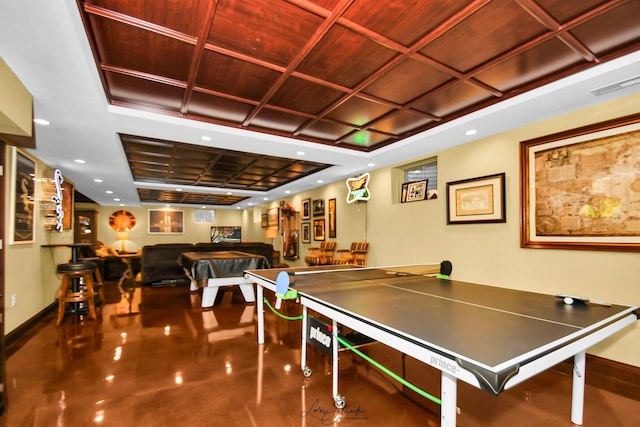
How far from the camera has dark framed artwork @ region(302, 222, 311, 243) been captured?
8445 millimetres

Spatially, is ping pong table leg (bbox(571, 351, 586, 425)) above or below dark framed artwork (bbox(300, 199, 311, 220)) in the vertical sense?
below

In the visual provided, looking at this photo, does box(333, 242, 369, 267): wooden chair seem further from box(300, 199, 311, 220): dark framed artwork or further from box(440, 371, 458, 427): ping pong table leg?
box(440, 371, 458, 427): ping pong table leg

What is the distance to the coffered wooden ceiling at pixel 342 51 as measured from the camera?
2000 millimetres

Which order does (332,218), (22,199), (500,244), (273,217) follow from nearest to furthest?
(500,244) < (22,199) < (332,218) < (273,217)

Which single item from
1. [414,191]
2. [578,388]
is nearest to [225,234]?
[414,191]

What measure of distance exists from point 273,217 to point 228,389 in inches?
329

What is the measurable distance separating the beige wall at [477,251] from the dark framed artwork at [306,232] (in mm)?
1922

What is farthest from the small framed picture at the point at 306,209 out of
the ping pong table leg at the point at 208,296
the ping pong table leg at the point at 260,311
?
the ping pong table leg at the point at 260,311

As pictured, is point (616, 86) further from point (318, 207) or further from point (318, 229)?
point (318, 229)

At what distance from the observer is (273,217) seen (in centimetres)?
1062

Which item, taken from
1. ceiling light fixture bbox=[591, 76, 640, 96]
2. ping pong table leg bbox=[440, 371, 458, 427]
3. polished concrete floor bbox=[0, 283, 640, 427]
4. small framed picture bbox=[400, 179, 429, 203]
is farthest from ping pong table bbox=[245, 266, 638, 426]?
small framed picture bbox=[400, 179, 429, 203]

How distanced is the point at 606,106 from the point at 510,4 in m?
1.96

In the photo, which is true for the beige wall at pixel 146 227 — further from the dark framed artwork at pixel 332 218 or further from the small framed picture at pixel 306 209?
the dark framed artwork at pixel 332 218

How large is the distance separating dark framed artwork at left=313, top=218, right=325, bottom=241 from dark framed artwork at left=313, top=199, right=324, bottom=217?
7.6 inches
